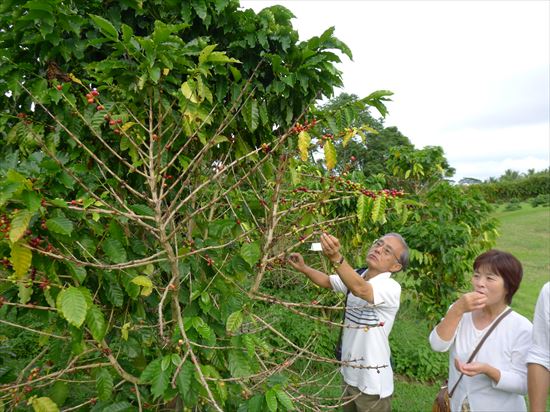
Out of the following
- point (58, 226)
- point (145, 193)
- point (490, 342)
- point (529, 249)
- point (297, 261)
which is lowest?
point (529, 249)

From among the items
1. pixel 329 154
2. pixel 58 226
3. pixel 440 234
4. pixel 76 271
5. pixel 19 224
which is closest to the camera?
pixel 19 224

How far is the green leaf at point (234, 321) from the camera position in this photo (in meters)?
1.91

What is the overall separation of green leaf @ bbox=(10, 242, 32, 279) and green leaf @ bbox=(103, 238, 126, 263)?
34cm

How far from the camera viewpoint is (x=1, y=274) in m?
2.04

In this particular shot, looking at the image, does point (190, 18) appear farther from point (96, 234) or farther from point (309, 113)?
point (96, 234)

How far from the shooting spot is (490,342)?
215cm

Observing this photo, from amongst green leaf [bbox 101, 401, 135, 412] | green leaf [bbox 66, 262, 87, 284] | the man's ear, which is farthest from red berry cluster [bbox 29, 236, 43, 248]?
the man's ear

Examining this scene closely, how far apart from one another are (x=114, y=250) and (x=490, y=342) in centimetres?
186

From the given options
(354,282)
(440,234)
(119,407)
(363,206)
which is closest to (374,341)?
(354,282)

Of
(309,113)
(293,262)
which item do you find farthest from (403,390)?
(309,113)

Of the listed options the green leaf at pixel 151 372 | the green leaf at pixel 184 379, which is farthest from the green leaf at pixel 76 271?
the green leaf at pixel 184 379

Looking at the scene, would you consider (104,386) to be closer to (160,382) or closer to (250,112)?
(160,382)

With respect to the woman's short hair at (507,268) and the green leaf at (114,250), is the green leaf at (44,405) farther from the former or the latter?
the woman's short hair at (507,268)

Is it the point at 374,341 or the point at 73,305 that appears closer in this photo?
the point at 73,305
